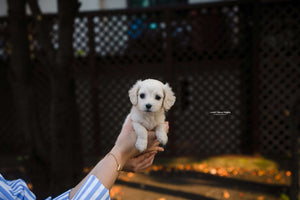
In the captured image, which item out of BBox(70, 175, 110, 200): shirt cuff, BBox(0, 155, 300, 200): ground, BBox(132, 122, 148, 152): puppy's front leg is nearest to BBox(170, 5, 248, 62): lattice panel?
BBox(0, 155, 300, 200): ground

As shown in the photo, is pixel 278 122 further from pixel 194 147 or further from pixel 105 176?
pixel 105 176

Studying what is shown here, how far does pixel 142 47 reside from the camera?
556 centimetres

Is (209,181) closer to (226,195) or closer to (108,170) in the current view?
(226,195)

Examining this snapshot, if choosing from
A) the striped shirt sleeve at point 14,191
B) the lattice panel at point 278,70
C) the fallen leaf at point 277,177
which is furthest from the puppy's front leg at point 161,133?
the lattice panel at point 278,70

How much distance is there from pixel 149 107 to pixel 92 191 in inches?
22.6

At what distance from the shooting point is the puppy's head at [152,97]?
1469 mm

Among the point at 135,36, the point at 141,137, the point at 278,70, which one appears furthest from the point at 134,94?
the point at 278,70

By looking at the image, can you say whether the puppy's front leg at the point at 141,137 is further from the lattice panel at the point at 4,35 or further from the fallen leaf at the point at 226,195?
the lattice panel at the point at 4,35

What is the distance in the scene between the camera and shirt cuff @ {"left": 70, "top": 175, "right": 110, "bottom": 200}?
1273 millimetres

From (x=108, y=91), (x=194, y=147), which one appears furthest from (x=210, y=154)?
(x=108, y=91)

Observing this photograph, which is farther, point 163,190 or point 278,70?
point 278,70

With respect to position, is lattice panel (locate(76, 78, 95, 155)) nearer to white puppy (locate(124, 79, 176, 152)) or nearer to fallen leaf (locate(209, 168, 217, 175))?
fallen leaf (locate(209, 168, 217, 175))

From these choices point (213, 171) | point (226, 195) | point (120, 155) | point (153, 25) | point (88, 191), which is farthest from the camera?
point (153, 25)

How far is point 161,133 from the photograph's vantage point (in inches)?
61.2
